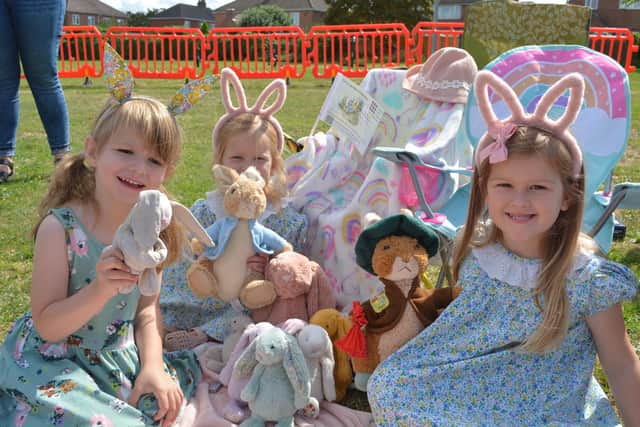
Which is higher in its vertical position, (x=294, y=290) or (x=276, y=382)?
(x=294, y=290)

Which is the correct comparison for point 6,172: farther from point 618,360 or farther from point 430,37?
point 430,37

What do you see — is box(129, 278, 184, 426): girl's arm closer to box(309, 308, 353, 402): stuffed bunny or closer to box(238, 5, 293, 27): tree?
box(309, 308, 353, 402): stuffed bunny

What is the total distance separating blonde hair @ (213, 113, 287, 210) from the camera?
8.59 feet

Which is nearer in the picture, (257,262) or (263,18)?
(257,262)

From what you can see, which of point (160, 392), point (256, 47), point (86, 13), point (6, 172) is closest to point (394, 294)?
point (160, 392)

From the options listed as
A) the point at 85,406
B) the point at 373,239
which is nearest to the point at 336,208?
the point at 373,239

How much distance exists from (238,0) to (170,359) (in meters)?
62.8

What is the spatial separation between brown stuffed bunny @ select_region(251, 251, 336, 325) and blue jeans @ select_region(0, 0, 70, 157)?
224 centimetres

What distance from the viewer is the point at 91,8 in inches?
2261

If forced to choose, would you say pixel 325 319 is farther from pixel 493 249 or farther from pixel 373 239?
pixel 493 249

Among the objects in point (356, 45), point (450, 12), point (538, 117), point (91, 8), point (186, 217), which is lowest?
point (186, 217)

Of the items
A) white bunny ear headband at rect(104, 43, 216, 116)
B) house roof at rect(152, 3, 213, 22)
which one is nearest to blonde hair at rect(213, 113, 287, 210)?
white bunny ear headband at rect(104, 43, 216, 116)

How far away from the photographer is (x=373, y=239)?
2008mm

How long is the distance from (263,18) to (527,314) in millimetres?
34449
